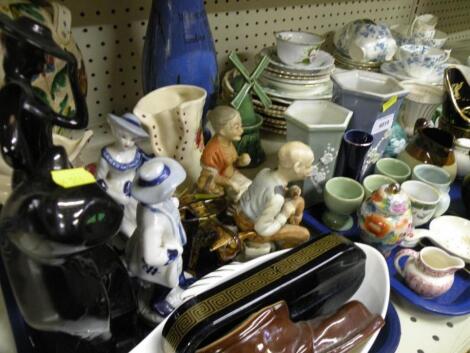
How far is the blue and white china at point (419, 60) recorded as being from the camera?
42.1 inches

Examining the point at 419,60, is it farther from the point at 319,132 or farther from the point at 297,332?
the point at 297,332

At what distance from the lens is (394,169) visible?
0.87 meters

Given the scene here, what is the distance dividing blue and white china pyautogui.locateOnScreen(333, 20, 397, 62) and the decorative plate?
17 centimetres

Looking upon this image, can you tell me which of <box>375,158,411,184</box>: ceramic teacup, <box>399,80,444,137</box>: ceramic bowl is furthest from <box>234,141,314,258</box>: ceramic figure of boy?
<box>399,80,444,137</box>: ceramic bowl

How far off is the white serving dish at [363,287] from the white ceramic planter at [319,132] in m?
0.19

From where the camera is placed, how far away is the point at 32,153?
0.44 metres

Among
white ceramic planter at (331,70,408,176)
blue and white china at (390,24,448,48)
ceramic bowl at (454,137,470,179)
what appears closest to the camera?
white ceramic planter at (331,70,408,176)

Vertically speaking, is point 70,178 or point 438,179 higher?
point 70,178

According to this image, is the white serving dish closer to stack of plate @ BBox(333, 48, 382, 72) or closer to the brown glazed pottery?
the brown glazed pottery

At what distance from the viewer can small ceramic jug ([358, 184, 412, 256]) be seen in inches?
26.7

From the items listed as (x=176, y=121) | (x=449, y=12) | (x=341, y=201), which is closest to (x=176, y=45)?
(x=176, y=121)

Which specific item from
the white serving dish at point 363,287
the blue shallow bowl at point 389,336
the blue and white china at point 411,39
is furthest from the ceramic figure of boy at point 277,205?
the blue and white china at point 411,39

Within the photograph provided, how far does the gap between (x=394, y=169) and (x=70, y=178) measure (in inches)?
26.4

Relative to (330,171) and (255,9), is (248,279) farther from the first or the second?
(255,9)
